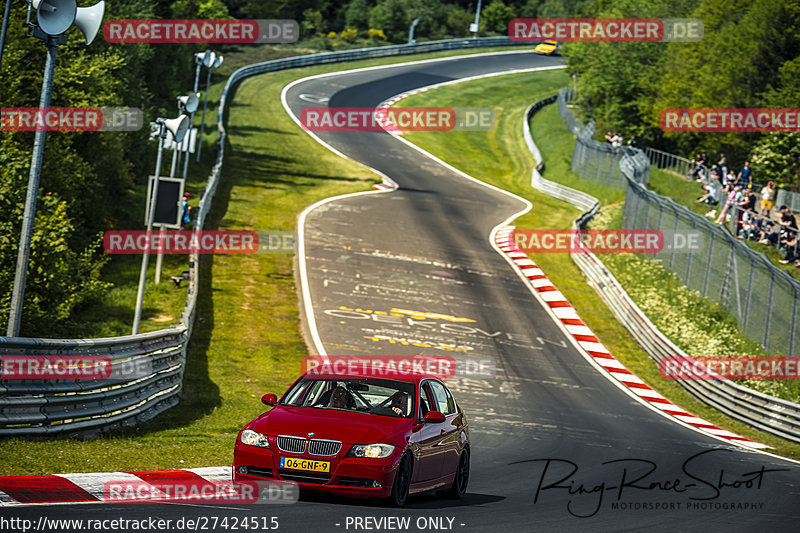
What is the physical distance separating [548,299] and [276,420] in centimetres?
2436

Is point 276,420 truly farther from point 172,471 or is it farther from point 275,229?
point 275,229

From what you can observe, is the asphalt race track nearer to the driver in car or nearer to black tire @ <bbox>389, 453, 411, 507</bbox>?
black tire @ <bbox>389, 453, 411, 507</bbox>

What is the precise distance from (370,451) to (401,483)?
65cm

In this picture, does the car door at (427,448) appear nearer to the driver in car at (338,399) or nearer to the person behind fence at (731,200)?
the driver in car at (338,399)

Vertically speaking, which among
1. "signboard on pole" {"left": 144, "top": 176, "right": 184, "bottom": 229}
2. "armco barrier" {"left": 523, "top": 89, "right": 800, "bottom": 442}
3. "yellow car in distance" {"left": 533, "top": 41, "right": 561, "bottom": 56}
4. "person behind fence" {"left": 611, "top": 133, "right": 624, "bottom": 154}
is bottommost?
"armco barrier" {"left": 523, "top": 89, "right": 800, "bottom": 442}

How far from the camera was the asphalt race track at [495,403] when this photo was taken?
11.4 metres

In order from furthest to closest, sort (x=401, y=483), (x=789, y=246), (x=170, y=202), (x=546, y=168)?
(x=546, y=168)
(x=789, y=246)
(x=170, y=202)
(x=401, y=483)

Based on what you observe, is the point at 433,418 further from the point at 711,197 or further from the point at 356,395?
the point at 711,197

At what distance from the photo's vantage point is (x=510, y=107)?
82.2 metres

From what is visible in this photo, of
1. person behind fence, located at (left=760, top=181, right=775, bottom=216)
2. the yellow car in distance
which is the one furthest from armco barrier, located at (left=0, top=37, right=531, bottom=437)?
the yellow car in distance

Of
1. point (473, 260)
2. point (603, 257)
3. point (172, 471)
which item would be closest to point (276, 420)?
point (172, 471)

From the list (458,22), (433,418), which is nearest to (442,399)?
(433,418)

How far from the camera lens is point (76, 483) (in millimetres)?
10547

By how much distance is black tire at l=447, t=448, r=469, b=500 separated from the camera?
12.5 metres
